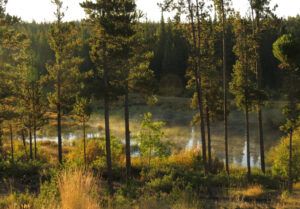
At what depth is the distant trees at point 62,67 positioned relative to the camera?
28453 mm

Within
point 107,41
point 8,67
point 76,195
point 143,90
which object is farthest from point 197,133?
point 76,195

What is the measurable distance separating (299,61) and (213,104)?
31.6 ft

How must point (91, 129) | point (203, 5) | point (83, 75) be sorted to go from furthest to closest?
point (91, 129), point (83, 75), point (203, 5)

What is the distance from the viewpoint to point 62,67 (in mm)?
28734

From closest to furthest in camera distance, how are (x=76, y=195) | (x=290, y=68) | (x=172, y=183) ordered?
(x=76, y=195)
(x=172, y=183)
(x=290, y=68)

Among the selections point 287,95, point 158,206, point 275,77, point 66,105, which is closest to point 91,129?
point 66,105

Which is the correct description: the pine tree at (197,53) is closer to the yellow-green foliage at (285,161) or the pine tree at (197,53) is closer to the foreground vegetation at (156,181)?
the foreground vegetation at (156,181)

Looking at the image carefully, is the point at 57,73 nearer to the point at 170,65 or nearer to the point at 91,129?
the point at 91,129

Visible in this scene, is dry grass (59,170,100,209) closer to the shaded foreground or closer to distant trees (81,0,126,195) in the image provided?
the shaded foreground

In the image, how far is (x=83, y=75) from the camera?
27156mm

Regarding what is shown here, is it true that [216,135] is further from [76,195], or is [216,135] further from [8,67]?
[76,195]

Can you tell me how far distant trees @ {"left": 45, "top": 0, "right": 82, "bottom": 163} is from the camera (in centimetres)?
2845

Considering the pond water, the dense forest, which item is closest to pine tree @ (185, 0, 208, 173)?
the dense forest

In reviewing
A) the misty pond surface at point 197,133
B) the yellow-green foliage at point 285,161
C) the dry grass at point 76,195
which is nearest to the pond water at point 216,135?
the misty pond surface at point 197,133
